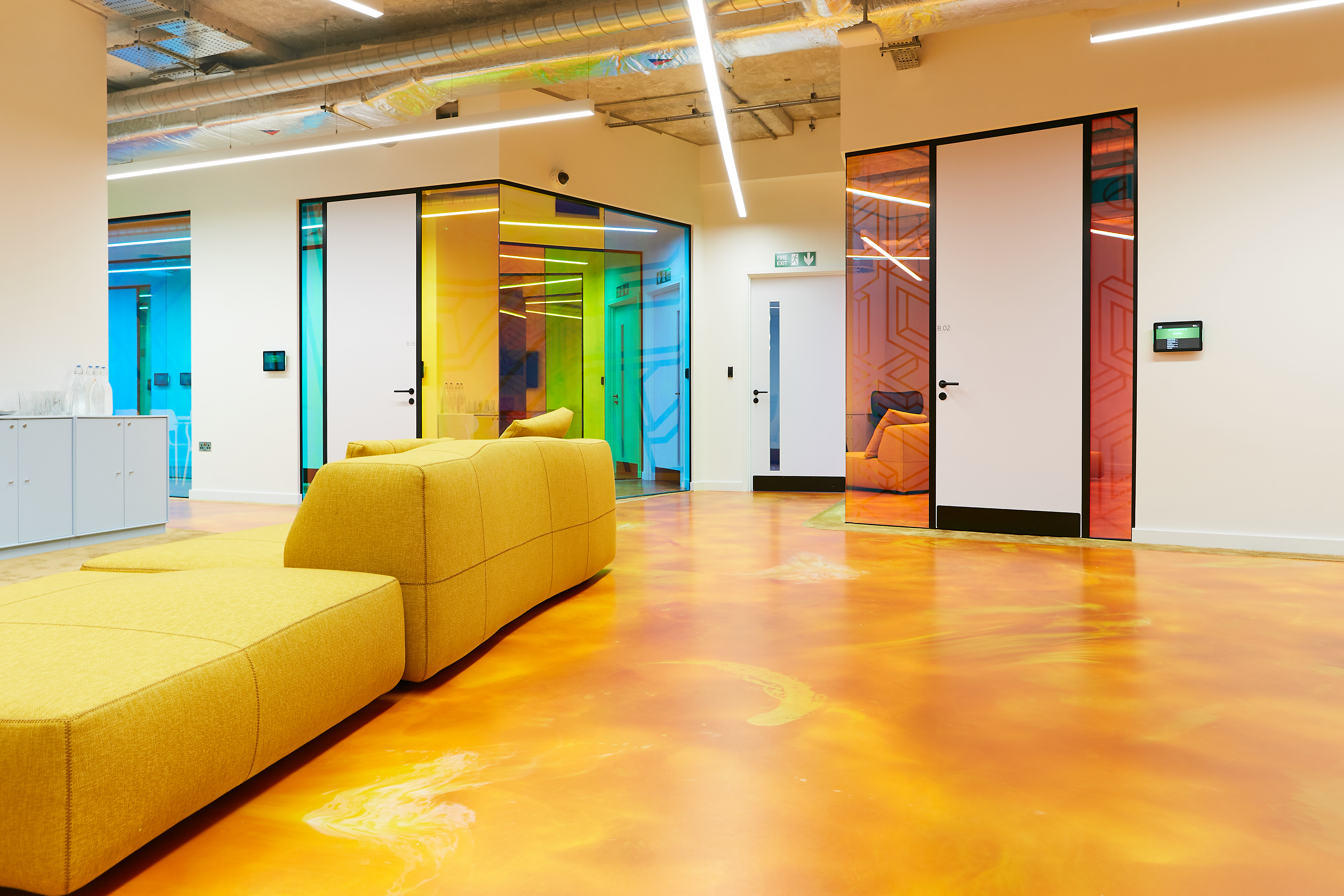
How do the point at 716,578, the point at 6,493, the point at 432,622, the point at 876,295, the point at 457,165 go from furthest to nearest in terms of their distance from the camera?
the point at 457,165 < the point at 876,295 < the point at 6,493 < the point at 716,578 < the point at 432,622

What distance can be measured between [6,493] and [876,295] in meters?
5.63

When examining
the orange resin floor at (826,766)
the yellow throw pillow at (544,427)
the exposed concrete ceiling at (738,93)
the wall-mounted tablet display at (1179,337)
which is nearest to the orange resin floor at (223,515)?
the yellow throw pillow at (544,427)

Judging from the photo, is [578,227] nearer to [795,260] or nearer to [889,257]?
[795,260]

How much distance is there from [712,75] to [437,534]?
3429 millimetres

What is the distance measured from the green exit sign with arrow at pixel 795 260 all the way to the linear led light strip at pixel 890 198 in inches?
99.2

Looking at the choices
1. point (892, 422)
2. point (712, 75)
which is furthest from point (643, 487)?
point (712, 75)

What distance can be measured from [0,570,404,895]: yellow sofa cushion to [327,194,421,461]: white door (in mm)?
5092

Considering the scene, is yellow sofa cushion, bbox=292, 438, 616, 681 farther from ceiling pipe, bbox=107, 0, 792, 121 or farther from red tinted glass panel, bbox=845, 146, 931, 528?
red tinted glass panel, bbox=845, 146, 931, 528

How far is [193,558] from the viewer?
2.53m

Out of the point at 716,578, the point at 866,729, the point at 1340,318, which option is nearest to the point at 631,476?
the point at 716,578

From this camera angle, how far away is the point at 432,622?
7.58 feet

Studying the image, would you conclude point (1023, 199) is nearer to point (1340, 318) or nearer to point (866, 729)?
point (1340, 318)

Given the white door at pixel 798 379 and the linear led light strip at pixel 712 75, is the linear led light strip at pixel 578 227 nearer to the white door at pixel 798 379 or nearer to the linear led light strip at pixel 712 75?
the white door at pixel 798 379

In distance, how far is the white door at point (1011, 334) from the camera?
535 cm
